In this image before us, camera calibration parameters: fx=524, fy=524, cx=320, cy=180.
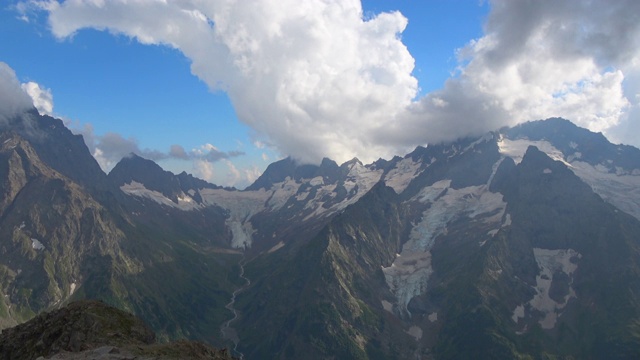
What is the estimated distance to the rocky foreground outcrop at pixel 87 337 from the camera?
117 m

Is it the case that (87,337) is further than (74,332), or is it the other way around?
(74,332)

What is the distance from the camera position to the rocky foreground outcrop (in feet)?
384

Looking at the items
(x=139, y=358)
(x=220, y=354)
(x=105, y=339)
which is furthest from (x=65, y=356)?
(x=220, y=354)

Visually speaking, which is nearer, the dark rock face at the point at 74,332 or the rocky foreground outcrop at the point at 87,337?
the rocky foreground outcrop at the point at 87,337

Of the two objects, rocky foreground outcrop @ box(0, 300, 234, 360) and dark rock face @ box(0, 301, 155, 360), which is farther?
dark rock face @ box(0, 301, 155, 360)

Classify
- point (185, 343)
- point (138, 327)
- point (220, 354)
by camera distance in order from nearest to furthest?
point (185, 343) < point (220, 354) < point (138, 327)

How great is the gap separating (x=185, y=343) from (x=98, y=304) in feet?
151

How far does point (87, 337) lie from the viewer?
131 metres

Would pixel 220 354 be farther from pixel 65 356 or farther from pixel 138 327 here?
pixel 65 356

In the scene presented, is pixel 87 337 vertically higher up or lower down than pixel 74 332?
lower down

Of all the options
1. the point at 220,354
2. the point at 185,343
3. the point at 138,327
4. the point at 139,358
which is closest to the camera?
the point at 139,358

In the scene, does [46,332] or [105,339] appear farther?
[46,332]

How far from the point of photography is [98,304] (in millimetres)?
155375

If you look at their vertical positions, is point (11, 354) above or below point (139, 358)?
below
